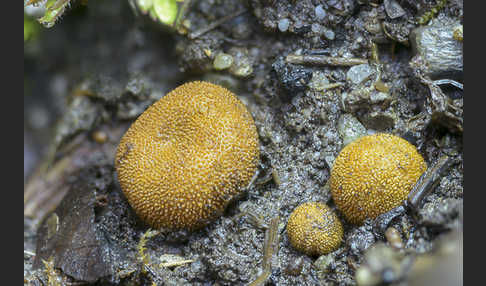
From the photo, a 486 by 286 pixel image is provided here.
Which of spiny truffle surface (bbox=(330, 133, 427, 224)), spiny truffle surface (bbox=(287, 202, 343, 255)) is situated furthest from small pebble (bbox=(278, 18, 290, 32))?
spiny truffle surface (bbox=(287, 202, 343, 255))

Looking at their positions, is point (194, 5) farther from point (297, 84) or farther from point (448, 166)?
point (448, 166)

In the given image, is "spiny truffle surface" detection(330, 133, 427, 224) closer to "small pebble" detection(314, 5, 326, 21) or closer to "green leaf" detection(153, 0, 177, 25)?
"small pebble" detection(314, 5, 326, 21)

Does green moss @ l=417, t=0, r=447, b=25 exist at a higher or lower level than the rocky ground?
higher

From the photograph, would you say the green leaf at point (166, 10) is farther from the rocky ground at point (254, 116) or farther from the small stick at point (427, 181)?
the small stick at point (427, 181)

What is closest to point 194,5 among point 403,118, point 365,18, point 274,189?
point 365,18

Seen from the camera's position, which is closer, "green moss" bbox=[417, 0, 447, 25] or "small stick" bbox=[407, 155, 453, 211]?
"small stick" bbox=[407, 155, 453, 211]

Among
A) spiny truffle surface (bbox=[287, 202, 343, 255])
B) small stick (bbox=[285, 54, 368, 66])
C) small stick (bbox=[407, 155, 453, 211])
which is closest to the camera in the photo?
small stick (bbox=[407, 155, 453, 211])

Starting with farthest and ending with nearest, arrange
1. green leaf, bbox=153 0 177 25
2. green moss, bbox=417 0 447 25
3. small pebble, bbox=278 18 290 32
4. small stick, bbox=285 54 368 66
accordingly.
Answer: green leaf, bbox=153 0 177 25, small pebble, bbox=278 18 290 32, small stick, bbox=285 54 368 66, green moss, bbox=417 0 447 25
